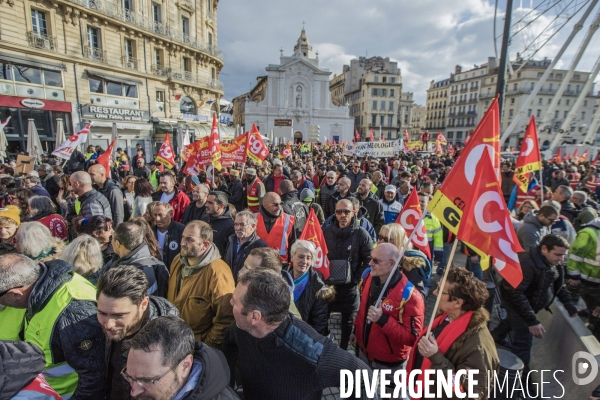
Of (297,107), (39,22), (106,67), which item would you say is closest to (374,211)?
(106,67)

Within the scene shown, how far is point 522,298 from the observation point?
320 cm

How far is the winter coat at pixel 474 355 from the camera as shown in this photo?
1949mm

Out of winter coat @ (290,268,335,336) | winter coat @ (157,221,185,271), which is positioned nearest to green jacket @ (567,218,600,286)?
winter coat @ (290,268,335,336)

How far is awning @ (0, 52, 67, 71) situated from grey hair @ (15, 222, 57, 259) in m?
20.2

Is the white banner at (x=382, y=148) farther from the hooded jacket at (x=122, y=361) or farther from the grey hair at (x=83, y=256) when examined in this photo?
the hooded jacket at (x=122, y=361)

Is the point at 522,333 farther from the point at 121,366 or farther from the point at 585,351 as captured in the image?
the point at 121,366

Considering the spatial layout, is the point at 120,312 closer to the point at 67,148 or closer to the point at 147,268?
the point at 147,268

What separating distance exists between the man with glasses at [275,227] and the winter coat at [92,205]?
6.74ft

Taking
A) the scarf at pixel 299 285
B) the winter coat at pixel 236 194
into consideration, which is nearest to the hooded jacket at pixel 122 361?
the scarf at pixel 299 285

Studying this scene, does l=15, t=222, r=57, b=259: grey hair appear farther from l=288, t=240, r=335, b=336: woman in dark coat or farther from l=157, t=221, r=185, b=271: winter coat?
l=288, t=240, r=335, b=336: woman in dark coat

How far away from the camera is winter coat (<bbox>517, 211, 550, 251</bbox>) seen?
4066 mm

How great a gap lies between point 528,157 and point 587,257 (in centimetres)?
271

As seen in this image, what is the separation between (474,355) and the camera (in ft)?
6.48

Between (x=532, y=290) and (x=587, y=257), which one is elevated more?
(x=587, y=257)
